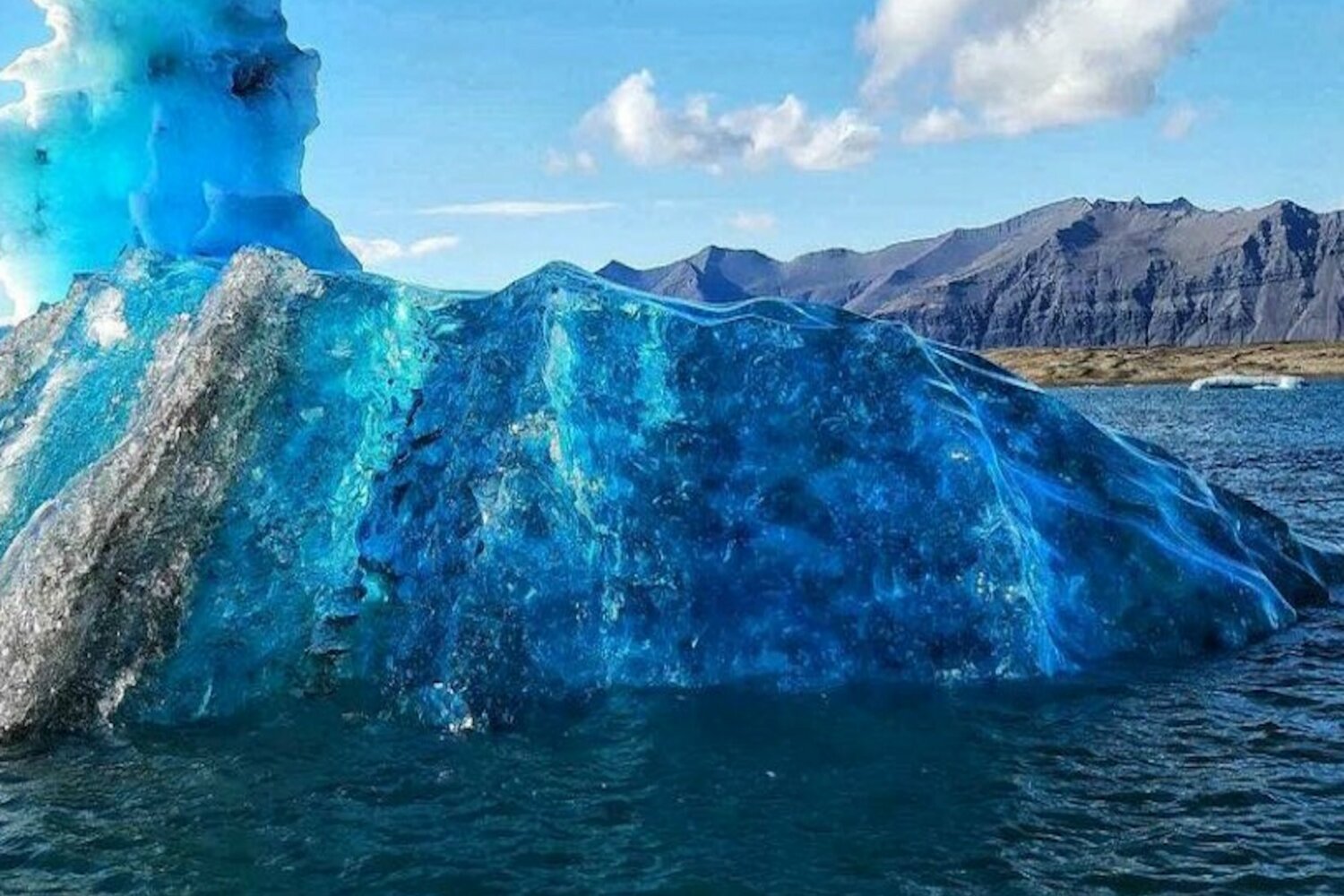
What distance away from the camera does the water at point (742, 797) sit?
1191cm

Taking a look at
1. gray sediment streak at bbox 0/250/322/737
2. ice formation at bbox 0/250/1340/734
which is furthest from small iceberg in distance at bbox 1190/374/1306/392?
gray sediment streak at bbox 0/250/322/737

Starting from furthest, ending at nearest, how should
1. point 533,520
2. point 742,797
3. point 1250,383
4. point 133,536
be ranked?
1. point 1250,383
2. point 533,520
3. point 133,536
4. point 742,797

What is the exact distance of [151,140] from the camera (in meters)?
25.0

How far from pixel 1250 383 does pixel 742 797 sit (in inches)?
6190

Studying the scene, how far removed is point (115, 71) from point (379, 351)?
388 inches

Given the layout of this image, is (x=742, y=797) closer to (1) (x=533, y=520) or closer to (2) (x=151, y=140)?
(1) (x=533, y=520)

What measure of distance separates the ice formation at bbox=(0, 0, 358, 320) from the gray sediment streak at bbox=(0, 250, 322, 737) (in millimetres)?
7315

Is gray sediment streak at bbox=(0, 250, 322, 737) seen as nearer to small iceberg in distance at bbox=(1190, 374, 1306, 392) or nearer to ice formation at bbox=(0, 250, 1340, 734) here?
ice formation at bbox=(0, 250, 1340, 734)

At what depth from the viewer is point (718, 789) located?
14.1 m

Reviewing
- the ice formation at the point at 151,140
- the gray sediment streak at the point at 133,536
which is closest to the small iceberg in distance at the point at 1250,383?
the ice formation at the point at 151,140

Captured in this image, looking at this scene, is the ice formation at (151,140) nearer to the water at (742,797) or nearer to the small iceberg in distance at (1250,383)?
the water at (742,797)

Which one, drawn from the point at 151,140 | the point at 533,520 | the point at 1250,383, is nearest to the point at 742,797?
the point at 533,520

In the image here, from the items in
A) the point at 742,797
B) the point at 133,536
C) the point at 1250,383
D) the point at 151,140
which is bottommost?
the point at 742,797

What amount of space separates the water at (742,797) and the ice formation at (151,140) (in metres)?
12.9
